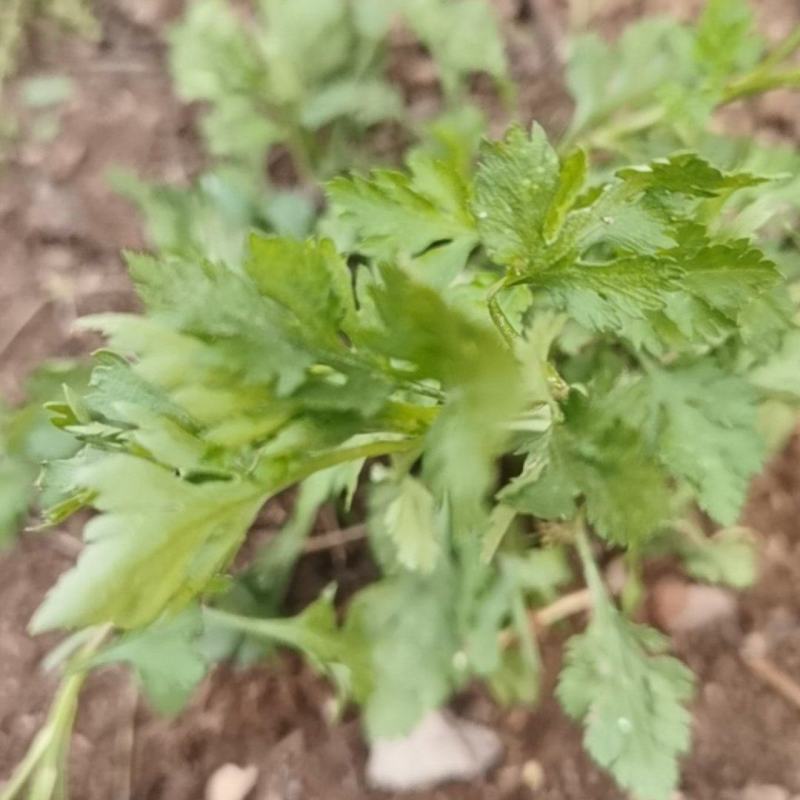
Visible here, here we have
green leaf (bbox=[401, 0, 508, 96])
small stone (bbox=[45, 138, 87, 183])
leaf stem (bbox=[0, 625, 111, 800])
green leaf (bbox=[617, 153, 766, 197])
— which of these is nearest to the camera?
green leaf (bbox=[617, 153, 766, 197])

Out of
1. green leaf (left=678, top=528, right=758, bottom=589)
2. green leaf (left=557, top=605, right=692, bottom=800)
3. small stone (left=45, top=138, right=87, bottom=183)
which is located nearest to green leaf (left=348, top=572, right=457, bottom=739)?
Result: green leaf (left=557, top=605, right=692, bottom=800)

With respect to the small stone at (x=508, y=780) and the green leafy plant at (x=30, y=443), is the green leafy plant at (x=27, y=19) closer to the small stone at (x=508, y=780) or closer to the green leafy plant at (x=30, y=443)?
the green leafy plant at (x=30, y=443)

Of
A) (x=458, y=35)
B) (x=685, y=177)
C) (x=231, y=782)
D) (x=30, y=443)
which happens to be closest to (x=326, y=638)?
(x=231, y=782)

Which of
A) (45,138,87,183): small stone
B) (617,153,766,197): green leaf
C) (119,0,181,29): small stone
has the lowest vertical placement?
(45,138,87,183): small stone

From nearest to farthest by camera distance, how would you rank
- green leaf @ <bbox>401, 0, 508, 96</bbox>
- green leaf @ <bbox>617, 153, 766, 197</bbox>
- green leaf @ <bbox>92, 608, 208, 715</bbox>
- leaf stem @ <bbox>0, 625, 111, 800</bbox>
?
green leaf @ <bbox>617, 153, 766, 197</bbox> → green leaf @ <bbox>92, 608, 208, 715</bbox> → leaf stem @ <bbox>0, 625, 111, 800</bbox> → green leaf @ <bbox>401, 0, 508, 96</bbox>

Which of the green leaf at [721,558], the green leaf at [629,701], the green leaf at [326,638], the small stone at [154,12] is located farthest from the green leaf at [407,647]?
the small stone at [154,12]

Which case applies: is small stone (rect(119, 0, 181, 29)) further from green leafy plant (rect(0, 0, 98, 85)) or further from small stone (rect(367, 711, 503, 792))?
small stone (rect(367, 711, 503, 792))

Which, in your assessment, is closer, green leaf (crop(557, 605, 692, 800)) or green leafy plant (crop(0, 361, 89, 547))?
green leaf (crop(557, 605, 692, 800))

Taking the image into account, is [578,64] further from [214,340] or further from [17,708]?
[17,708]

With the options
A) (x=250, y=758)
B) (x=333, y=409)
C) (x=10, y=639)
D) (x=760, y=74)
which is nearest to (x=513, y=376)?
(x=333, y=409)
